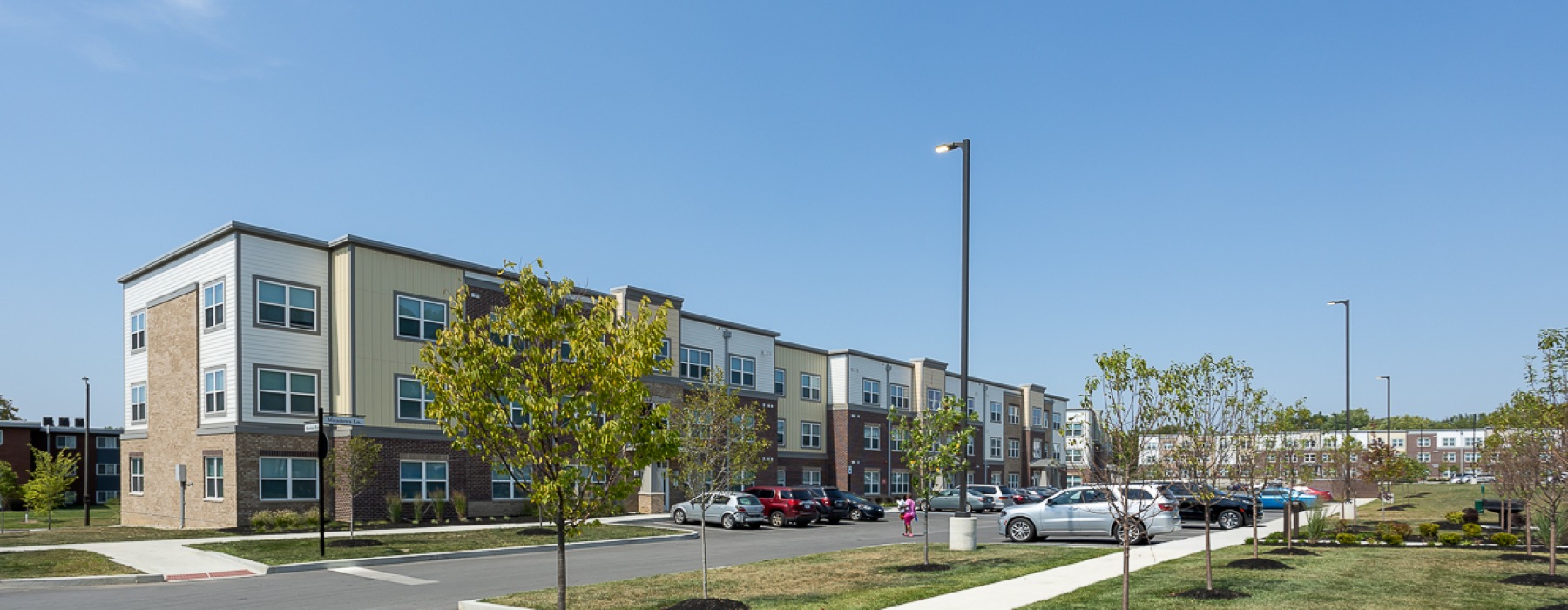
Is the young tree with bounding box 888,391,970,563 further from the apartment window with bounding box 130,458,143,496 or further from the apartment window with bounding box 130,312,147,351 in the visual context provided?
the apartment window with bounding box 130,312,147,351

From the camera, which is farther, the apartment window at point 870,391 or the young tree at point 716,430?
the apartment window at point 870,391

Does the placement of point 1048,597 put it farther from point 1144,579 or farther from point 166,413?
point 166,413

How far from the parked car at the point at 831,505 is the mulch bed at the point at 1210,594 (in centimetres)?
2516

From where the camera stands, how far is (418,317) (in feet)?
121

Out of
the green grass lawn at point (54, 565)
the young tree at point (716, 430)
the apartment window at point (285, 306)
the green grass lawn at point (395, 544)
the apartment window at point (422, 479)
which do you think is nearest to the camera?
the green grass lawn at point (54, 565)

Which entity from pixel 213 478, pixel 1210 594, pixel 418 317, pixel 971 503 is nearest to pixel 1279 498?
pixel 971 503

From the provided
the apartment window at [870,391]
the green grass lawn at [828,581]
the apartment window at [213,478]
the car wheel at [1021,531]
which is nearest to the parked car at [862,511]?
the car wheel at [1021,531]

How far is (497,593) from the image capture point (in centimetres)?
1738

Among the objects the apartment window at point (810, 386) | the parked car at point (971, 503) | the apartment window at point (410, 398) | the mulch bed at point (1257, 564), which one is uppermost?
the apartment window at point (410, 398)

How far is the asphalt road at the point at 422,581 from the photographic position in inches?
658

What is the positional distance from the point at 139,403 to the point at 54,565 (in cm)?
1930

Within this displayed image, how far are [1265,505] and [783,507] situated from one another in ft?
80.4

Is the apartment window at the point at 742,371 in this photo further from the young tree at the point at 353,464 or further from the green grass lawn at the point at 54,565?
the green grass lawn at the point at 54,565

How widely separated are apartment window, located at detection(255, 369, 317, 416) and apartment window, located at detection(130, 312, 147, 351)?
8706 millimetres
